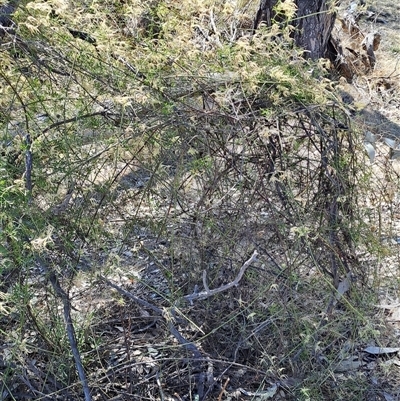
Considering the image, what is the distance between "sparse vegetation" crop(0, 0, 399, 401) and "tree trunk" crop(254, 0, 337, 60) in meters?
1.44

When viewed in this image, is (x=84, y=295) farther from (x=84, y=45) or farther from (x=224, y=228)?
(x=84, y=45)

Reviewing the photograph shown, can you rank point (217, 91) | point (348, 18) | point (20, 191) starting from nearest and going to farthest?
1. point (20, 191)
2. point (217, 91)
3. point (348, 18)

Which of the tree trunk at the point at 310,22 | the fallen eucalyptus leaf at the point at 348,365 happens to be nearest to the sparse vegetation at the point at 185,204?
the fallen eucalyptus leaf at the point at 348,365

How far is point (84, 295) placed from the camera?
3.02m

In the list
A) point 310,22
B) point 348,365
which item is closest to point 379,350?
point 348,365

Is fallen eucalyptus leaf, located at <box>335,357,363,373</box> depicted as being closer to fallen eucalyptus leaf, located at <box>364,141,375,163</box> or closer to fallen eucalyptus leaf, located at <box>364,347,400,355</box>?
fallen eucalyptus leaf, located at <box>364,347,400,355</box>

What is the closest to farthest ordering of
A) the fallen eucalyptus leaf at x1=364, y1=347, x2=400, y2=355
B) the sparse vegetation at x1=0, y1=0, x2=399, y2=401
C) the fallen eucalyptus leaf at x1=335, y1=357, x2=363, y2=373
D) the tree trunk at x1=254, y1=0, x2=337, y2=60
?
the sparse vegetation at x1=0, y1=0, x2=399, y2=401, the fallen eucalyptus leaf at x1=335, y1=357, x2=363, y2=373, the fallen eucalyptus leaf at x1=364, y1=347, x2=400, y2=355, the tree trunk at x1=254, y1=0, x2=337, y2=60

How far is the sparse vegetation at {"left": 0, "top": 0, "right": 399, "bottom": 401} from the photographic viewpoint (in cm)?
233

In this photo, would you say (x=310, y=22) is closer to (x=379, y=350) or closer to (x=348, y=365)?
(x=379, y=350)

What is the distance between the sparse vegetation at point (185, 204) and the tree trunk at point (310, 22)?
56.9 inches

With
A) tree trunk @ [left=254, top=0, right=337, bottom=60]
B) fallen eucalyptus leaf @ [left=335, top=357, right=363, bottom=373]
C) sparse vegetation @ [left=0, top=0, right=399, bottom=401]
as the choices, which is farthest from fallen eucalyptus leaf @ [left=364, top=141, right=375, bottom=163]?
tree trunk @ [left=254, top=0, right=337, bottom=60]

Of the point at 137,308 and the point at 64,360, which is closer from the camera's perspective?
the point at 64,360

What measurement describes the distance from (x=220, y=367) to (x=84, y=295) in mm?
733

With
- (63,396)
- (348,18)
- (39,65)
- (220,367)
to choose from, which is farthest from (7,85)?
(348,18)
